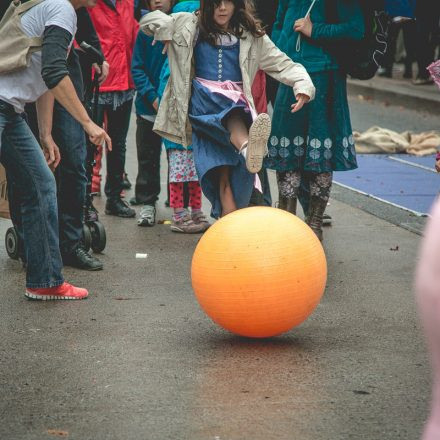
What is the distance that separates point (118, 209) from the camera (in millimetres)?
9148

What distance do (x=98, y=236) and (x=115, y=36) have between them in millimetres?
2142

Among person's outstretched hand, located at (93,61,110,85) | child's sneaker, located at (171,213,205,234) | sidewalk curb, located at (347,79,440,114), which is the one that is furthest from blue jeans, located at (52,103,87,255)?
sidewalk curb, located at (347,79,440,114)

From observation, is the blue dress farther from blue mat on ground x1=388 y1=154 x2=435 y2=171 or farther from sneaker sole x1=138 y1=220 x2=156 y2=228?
blue mat on ground x1=388 y1=154 x2=435 y2=171

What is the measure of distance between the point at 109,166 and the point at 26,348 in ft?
12.7

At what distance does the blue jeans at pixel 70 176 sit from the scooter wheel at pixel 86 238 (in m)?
0.23

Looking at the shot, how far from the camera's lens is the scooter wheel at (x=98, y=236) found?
755 cm

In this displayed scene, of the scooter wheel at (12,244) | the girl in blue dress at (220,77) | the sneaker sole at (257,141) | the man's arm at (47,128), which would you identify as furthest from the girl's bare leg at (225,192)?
the scooter wheel at (12,244)

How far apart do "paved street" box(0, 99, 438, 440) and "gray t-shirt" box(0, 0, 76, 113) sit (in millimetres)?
1230

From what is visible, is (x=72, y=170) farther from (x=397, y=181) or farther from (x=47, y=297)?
(x=397, y=181)

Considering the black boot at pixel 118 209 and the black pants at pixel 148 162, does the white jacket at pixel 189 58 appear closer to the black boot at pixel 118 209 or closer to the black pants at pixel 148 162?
the black pants at pixel 148 162

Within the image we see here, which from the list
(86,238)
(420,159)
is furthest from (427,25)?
(86,238)

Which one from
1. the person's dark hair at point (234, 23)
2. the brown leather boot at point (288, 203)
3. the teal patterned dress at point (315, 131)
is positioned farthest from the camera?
the brown leather boot at point (288, 203)

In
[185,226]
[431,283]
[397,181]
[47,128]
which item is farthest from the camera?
[397,181]

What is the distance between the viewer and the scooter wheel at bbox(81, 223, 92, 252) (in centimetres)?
745
